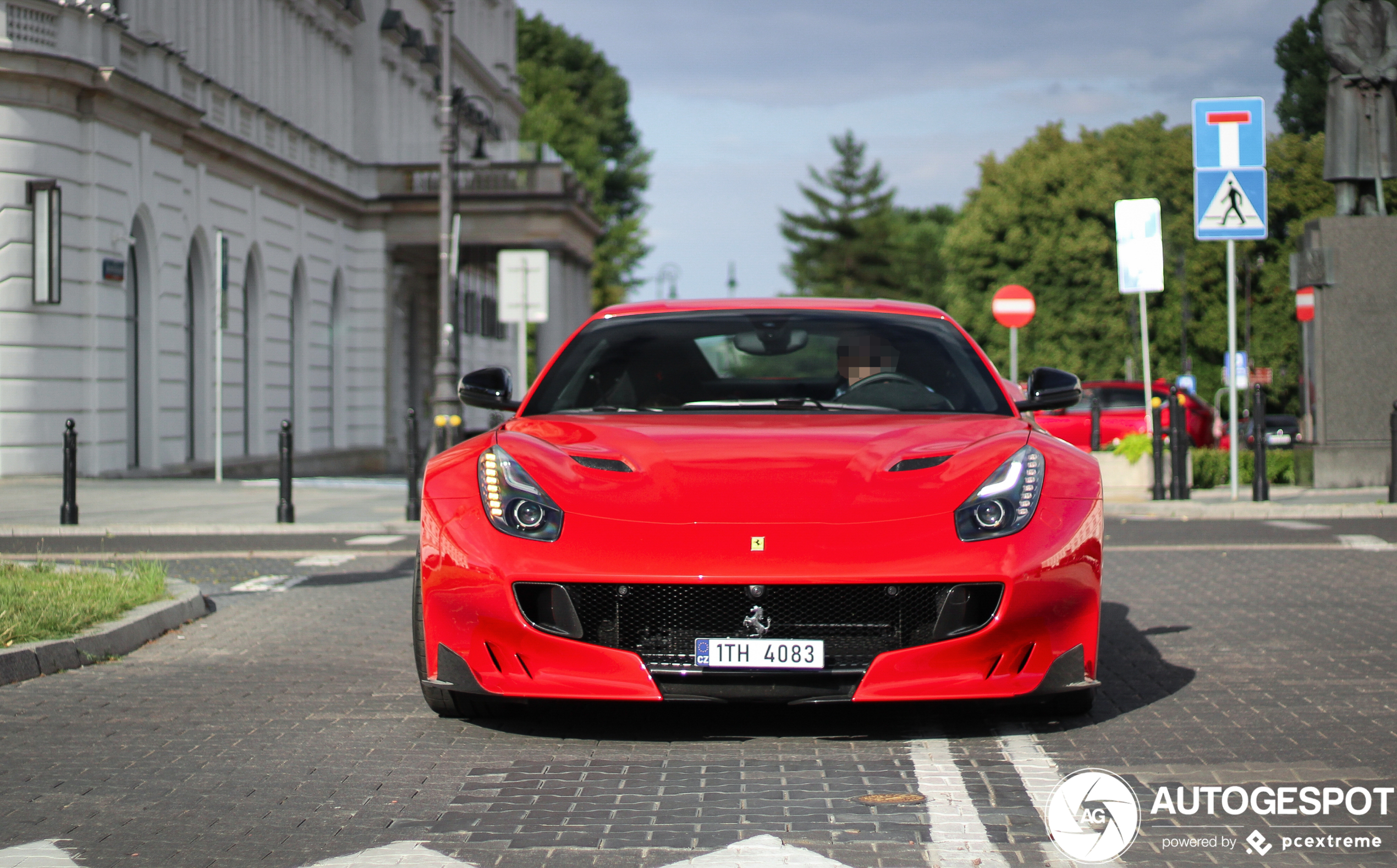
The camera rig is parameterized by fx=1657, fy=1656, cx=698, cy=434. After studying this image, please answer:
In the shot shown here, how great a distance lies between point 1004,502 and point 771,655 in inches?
34.9

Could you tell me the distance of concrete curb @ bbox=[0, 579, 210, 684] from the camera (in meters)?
7.00

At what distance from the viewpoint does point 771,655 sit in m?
5.03

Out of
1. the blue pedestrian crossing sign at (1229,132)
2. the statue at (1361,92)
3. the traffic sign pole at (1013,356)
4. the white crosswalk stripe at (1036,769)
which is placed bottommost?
the white crosswalk stripe at (1036,769)

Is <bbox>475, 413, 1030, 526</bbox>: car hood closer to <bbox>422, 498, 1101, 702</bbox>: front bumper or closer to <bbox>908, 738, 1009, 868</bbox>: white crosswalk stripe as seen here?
<bbox>422, 498, 1101, 702</bbox>: front bumper

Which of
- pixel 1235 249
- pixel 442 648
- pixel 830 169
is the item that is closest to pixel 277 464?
→ pixel 442 648

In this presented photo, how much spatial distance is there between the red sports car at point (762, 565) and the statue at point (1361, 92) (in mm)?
17888

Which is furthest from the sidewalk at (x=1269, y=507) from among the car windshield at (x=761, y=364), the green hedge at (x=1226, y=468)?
the car windshield at (x=761, y=364)

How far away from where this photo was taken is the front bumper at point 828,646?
502cm

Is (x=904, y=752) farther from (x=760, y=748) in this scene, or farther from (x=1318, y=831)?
(x=1318, y=831)

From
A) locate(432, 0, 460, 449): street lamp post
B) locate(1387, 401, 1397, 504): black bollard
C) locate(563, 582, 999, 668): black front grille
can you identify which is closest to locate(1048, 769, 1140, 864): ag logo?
locate(563, 582, 999, 668): black front grille

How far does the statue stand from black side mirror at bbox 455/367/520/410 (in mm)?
17588

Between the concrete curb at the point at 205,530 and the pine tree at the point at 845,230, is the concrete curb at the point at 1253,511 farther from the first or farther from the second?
the pine tree at the point at 845,230

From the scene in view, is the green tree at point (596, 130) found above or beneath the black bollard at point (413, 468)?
above

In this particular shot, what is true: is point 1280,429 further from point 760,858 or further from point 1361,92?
point 760,858
